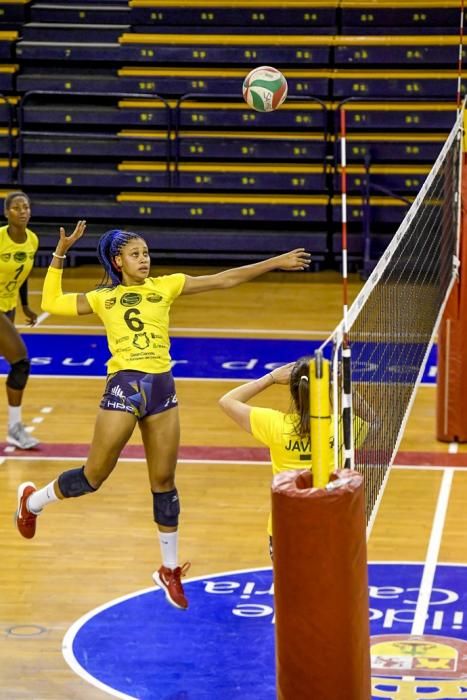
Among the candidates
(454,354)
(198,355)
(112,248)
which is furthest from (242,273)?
(198,355)

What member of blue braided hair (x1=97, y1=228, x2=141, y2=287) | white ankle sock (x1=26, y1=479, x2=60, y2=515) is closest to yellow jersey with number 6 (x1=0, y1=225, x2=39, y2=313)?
white ankle sock (x1=26, y1=479, x2=60, y2=515)

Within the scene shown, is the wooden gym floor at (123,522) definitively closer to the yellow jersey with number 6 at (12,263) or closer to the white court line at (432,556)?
A: the white court line at (432,556)

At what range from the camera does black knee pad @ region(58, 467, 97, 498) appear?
8445mm

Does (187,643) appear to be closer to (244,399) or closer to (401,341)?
(244,399)

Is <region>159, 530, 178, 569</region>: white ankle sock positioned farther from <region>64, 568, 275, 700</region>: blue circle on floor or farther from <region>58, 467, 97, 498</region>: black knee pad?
<region>58, 467, 97, 498</region>: black knee pad

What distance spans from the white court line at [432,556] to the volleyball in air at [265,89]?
10.6 feet

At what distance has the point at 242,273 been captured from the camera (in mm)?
8227

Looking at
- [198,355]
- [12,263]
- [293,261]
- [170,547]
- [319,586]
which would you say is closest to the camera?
[319,586]

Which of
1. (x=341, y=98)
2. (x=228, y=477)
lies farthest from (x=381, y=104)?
(x=228, y=477)

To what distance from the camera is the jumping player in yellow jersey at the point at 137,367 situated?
27.1 feet

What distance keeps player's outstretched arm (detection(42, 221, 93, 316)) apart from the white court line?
8.60 feet

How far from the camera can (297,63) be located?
68.3 feet

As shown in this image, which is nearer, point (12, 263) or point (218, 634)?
point (218, 634)

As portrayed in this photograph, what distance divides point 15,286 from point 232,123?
9184 millimetres
